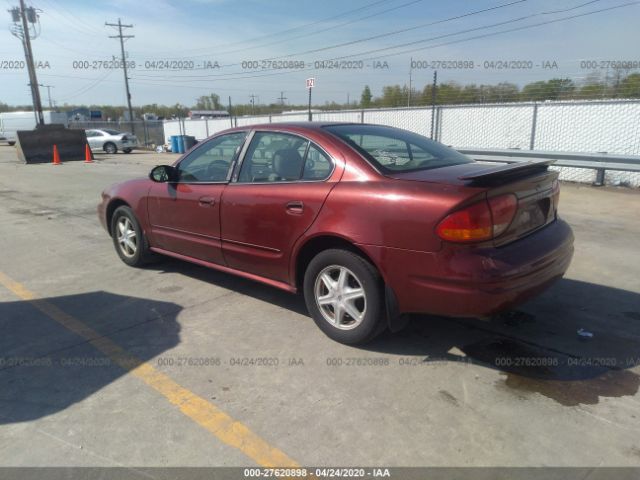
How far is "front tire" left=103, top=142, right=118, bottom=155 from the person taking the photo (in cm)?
2639

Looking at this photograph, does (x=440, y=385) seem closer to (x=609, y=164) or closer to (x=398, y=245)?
(x=398, y=245)

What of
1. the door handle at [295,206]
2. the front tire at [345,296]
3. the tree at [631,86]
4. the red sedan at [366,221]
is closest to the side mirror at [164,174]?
the red sedan at [366,221]

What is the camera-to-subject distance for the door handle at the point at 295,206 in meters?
3.53

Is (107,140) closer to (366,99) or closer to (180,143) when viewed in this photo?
(180,143)

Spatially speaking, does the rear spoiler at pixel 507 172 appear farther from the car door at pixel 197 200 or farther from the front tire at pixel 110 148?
the front tire at pixel 110 148

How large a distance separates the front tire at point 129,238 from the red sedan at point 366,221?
0.74 metres

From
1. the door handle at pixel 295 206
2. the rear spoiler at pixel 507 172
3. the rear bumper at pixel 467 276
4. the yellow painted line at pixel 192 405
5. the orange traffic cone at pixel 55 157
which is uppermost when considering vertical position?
the rear spoiler at pixel 507 172

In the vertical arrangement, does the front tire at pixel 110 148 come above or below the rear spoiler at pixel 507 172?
below

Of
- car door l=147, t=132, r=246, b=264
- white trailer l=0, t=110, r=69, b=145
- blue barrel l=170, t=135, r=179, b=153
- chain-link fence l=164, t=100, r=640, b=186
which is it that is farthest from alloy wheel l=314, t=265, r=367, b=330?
white trailer l=0, t=110, r=69, b=145

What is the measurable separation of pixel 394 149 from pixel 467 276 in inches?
53.7

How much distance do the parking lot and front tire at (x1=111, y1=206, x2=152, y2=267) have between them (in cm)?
34

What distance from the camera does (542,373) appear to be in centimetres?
310

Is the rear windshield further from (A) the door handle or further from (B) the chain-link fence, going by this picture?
(B) the chain-link fence

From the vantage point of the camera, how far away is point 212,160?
4430mm
